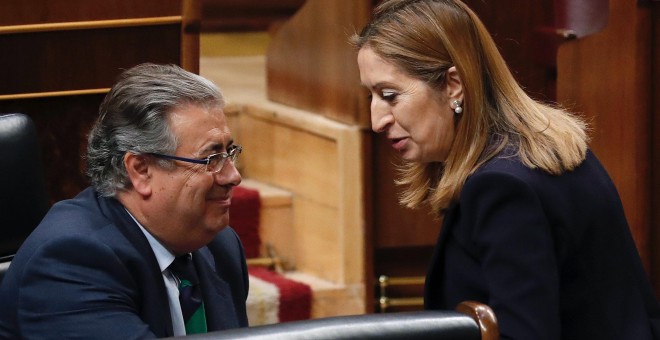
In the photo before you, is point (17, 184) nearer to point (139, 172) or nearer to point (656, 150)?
point (139, 172)

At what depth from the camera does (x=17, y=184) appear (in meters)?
Answer: 1.86

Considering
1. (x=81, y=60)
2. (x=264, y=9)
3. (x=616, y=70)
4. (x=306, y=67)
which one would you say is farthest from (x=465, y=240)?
(x=264, y=9)

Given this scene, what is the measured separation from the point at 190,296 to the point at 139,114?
0.87 feet

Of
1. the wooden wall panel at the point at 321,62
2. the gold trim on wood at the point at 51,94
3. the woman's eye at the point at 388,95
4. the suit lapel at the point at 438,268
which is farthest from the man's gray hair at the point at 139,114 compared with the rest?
the wooden wall panel at the point at 321,62

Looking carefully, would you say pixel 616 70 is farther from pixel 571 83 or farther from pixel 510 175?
pixel 510 175

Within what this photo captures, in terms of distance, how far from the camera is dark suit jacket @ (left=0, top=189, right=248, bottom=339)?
1.50 m

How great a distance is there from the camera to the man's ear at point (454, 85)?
1561 millimetres

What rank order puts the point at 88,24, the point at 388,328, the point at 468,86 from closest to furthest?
the point at 388,328 → the point at 468,86 → the point at 88,24

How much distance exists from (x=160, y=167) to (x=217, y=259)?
24cm

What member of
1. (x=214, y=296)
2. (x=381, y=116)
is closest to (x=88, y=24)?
(x=214, y=296)

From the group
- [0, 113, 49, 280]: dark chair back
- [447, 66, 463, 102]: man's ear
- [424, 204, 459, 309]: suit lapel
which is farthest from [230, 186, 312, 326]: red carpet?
[447, 66, 463, 102]: man's ear

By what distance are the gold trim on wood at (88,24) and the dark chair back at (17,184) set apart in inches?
22.5

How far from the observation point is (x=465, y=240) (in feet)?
4.99

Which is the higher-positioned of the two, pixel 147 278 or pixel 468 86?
pixel 468 86
